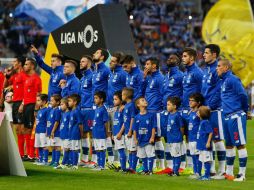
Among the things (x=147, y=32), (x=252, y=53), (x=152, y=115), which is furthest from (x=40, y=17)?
(x=147, y=32)

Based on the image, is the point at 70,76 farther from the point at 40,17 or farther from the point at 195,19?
the point at 195,19

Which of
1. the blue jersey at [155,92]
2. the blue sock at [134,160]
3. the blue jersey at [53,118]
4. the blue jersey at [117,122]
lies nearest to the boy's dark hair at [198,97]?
the blue jersey at [155,92]

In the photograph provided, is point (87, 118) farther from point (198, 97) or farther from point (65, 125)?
point (198, 97)

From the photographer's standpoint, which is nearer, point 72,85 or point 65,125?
point 65,125

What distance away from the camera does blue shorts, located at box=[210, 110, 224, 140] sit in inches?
593

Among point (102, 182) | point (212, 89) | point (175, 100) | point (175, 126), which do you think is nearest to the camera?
point (102, 182)

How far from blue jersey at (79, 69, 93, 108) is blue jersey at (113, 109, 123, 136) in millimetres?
1102

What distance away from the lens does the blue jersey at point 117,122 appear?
16391mm

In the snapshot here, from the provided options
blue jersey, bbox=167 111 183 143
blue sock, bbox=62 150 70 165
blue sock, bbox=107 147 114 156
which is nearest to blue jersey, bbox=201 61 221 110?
blue jersey, bbox=167 111 183 143

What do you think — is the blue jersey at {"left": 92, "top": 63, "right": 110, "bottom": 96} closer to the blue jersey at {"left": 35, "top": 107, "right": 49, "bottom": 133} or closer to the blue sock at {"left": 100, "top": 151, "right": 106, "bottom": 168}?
the blue jersey at {"left": 35, "top": 107, "right": 49, "bottom": 133}

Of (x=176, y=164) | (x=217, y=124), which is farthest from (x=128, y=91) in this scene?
(x=217, y=124)

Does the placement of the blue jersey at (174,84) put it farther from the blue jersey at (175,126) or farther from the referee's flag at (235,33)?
the referee's flag at (235,33)

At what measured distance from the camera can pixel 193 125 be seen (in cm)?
1526

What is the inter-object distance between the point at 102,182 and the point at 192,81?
2.54m
